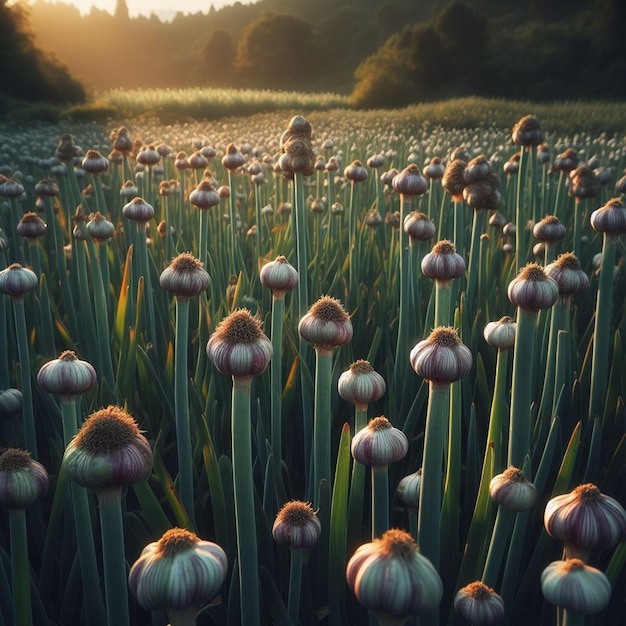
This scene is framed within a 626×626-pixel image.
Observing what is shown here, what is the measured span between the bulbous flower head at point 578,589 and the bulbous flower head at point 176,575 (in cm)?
38

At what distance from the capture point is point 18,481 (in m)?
0.97

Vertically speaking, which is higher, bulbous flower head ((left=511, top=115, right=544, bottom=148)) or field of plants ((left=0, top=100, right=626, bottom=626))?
bulbous flower head ((left=511, top=115, right=544, bottom=148))

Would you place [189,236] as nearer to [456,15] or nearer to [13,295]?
[13,295]

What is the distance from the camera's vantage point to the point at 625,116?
1177 cm

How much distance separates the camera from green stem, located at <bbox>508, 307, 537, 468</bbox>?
1.20 m

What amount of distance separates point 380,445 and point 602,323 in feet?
3.09

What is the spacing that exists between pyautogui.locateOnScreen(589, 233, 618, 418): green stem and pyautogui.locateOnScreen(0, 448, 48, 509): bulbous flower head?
1334mm

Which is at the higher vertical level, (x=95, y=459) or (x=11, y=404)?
(x=95, y=459)

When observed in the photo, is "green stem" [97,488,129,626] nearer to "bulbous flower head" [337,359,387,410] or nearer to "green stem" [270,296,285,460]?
"bulbous flower head" [337,359,387,410]

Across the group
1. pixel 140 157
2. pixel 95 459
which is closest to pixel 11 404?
pixel 95 459

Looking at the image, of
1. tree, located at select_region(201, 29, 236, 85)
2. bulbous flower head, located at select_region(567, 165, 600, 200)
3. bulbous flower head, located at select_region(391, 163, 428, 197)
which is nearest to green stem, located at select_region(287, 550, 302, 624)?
bulbous flower head, located at select_region(391, 163, 428, 197)

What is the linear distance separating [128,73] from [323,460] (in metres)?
60.3

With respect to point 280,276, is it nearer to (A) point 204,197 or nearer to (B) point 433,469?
(B) point 433,469

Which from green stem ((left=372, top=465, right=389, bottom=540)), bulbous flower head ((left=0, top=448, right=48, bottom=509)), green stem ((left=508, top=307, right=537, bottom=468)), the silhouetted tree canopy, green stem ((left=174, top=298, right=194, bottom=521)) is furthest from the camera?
the silhouetted tree canopy
